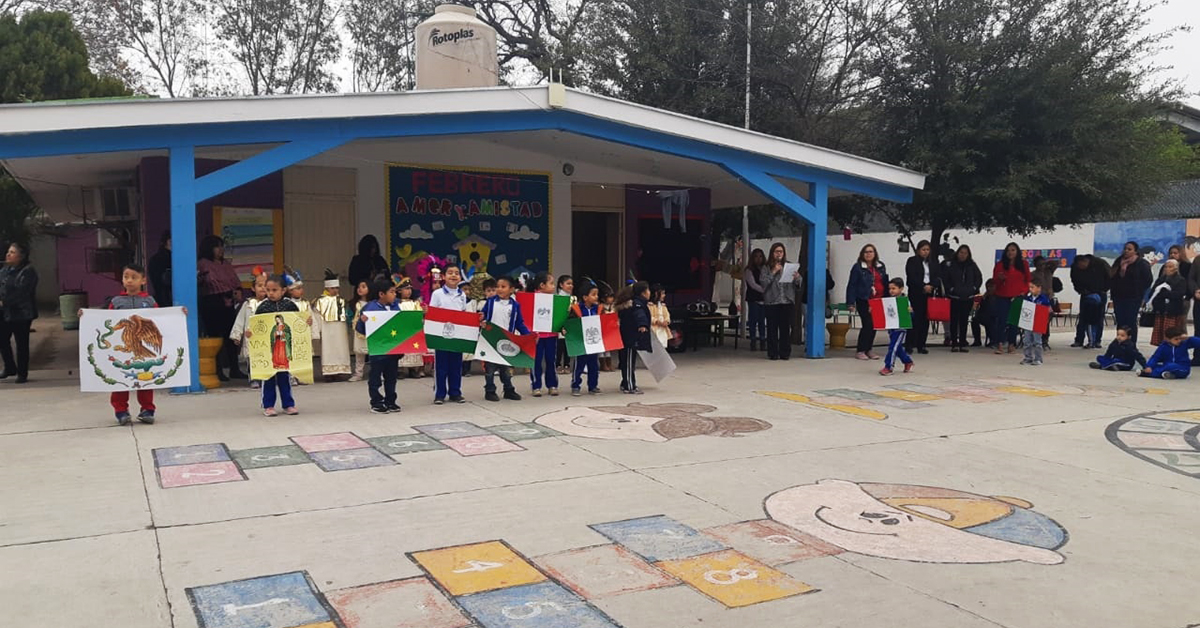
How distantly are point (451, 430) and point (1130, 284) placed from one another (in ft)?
36.8

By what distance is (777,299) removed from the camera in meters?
13.5

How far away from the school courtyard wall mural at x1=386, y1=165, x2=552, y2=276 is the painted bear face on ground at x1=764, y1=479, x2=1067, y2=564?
9.21 metres

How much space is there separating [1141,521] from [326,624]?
462 centimetres

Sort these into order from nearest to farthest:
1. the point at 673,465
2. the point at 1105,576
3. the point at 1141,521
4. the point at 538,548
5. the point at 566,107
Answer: the point at 1105,576
the point at 538,548
the point at 1141,521
the point at 673,465
the point at 566,107

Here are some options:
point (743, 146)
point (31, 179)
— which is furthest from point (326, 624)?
point (31, 179)

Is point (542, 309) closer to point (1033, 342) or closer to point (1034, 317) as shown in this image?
point (1034, 317)

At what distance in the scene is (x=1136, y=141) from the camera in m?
14.9

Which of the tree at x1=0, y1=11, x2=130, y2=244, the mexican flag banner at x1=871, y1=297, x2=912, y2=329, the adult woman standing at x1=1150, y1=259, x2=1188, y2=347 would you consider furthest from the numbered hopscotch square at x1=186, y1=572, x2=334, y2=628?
the tree at x1=0, y1=11, x2=130, y2=244

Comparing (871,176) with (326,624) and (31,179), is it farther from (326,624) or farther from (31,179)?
(31,179)

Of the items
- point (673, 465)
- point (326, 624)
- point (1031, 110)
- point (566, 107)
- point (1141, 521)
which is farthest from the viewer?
point (1031, 110)

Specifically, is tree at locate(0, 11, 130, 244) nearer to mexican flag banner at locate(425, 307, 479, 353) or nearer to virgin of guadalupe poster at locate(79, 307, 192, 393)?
virgin of guadalupe poster at locate(79, 307, 192, 393)

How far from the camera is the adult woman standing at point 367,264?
12695 mm

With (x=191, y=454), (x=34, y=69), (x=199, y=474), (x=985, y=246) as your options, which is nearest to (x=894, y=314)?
(x=191, y=454)

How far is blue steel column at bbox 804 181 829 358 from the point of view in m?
13.8
